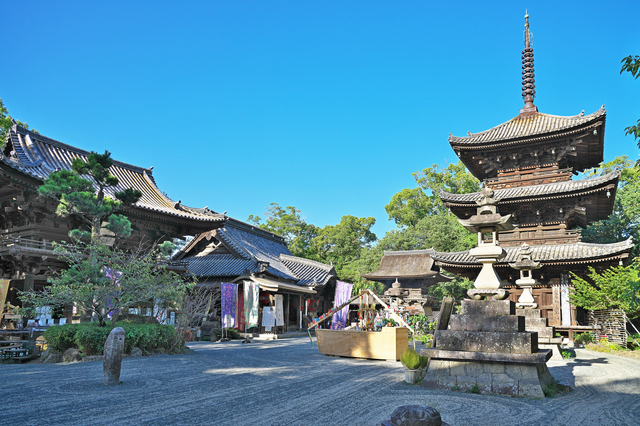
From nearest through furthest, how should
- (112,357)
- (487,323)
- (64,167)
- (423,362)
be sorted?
(487,323) < (112,357) < (423,362) < (64,167)

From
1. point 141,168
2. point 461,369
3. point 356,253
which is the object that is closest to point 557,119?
point 461,369

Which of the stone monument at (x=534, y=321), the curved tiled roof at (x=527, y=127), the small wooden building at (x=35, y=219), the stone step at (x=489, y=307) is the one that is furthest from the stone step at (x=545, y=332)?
the small wooden building at (x=35, y=219)

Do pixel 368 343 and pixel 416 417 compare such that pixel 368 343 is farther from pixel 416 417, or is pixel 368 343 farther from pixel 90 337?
pixel 416 417

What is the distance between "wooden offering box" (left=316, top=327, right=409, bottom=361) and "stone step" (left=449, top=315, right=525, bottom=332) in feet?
15.4

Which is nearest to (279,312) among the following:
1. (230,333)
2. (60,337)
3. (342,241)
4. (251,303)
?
(251,303)

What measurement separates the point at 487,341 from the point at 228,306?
1618 cm

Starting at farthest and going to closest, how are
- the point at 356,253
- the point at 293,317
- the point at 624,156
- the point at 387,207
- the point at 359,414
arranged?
the point at 387,207 → the point at 356,253 → the point at 624,156 → the point at 293,317 → the point at 359,414

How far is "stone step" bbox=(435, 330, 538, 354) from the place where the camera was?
23.2ft

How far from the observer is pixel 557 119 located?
62.1 feet

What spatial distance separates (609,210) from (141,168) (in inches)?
952

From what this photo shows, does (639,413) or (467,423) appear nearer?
(467,423)

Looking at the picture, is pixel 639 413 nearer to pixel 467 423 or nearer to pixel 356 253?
pixel 467 423

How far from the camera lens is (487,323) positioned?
7539 mm

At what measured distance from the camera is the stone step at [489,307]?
7.54 metres
